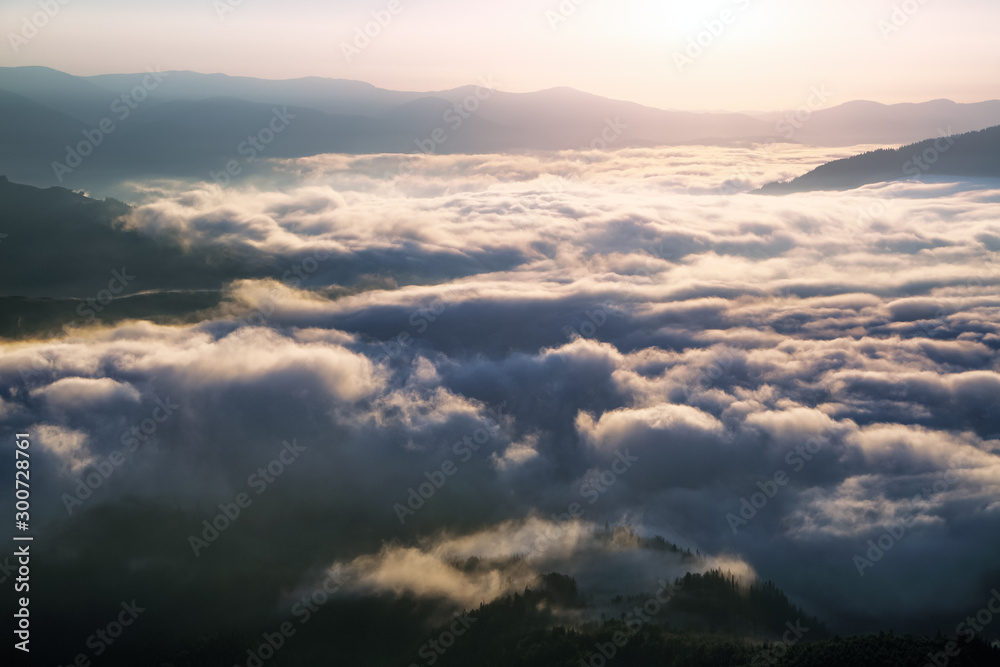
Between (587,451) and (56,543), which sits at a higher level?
(587,451)

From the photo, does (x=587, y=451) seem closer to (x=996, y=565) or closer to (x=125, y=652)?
(x=996, y=565)

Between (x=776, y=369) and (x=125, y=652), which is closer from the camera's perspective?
(x=125, y=652)

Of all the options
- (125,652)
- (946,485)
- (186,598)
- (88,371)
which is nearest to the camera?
(946,485)

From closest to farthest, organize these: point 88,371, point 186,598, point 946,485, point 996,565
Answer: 1. point 996,565
2. point 946,485
3. point 186,598
4. point 88,371

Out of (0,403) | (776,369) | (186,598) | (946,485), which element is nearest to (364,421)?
(186,598)

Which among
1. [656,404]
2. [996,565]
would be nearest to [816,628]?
[996,565]

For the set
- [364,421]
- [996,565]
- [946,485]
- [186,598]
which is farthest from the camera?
[364,421]

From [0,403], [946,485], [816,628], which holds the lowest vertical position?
[816,628]

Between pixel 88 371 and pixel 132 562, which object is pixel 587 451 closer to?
pixel 132 562

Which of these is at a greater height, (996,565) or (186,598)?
(996,565)
